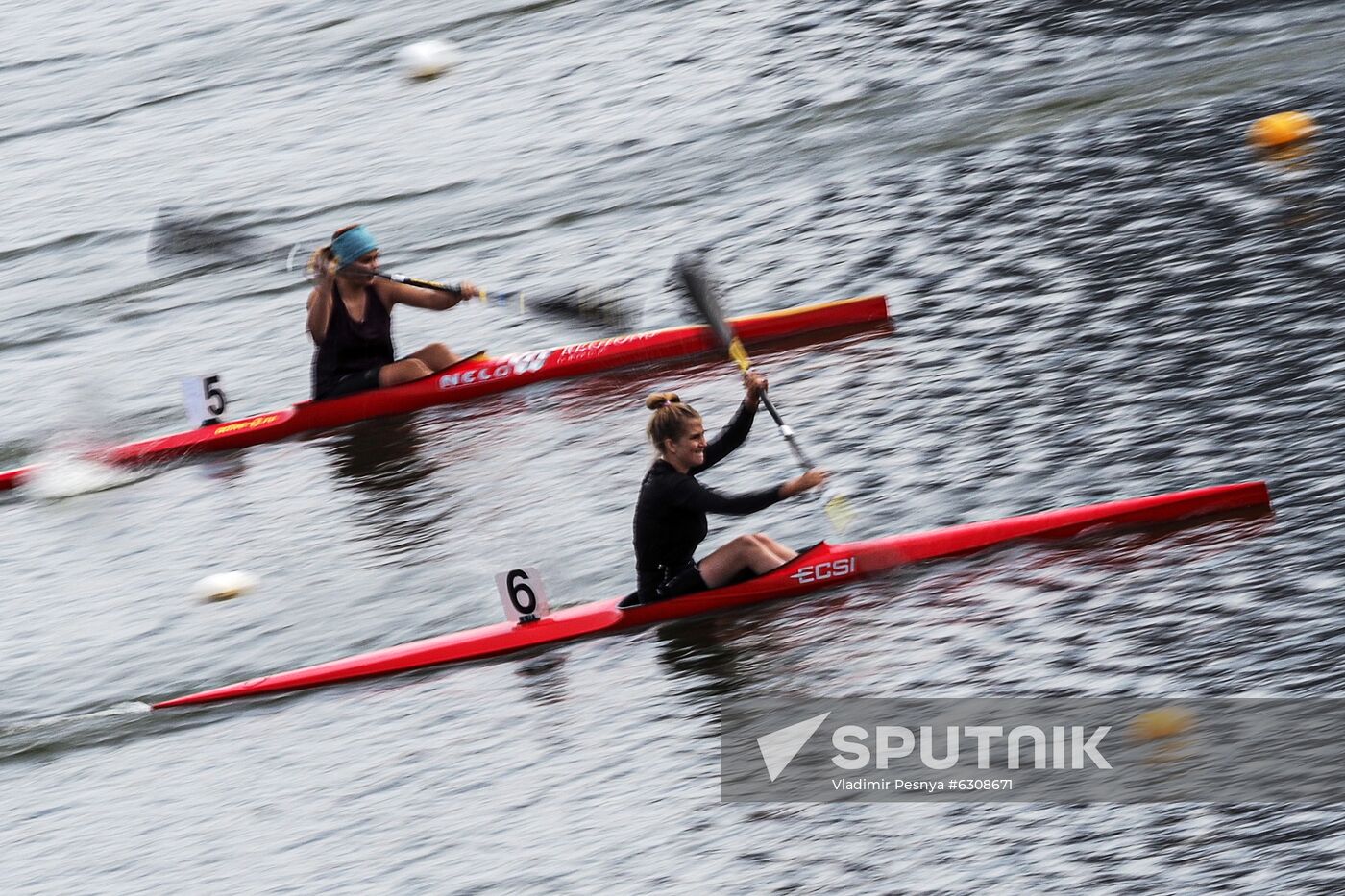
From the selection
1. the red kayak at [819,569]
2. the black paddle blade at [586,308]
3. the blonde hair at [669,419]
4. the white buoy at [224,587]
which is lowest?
the red kayak at [819,569]

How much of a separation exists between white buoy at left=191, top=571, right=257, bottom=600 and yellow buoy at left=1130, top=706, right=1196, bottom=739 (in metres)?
5.38

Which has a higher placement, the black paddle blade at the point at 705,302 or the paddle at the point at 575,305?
the paddle at the point at 575,305

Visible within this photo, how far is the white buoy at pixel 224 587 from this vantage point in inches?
418

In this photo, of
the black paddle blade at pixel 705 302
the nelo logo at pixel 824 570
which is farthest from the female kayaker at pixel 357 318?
the nelo logo at pixel 824 570

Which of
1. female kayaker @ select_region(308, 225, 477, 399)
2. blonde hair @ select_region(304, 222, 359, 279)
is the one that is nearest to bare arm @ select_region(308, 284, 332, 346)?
female kayaker @ select_region(308, 225, 477, 399)

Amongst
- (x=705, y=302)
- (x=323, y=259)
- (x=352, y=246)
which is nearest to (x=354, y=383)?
(x=323, y=259)

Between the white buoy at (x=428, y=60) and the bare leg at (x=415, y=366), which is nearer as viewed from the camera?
the bare leg at (x=415, y=366)

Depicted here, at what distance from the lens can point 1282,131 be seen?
14.0 meters

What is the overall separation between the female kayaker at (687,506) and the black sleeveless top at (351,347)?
4.21 metres

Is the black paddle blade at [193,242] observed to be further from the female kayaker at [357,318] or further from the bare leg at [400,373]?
the bare leg at [400,373]

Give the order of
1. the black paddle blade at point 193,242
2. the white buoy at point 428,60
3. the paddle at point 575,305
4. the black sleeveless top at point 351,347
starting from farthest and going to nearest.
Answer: the white buoy at point 428,60
the black paddle blade at point 193,242
the paddle at point 575,305
the black sleeveless top at point 351,347

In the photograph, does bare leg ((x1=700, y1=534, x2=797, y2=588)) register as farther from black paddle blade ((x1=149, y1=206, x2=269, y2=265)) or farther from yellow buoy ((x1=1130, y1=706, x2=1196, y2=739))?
black paddle blade ((x1=149, y1=206, x2=269, y2=265))

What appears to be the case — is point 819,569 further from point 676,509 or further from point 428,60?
point 428,60

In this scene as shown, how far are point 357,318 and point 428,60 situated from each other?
10604 millimetres
